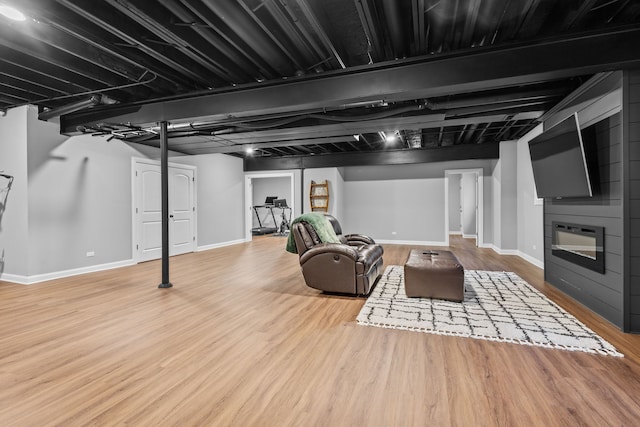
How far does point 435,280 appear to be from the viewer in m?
3.41

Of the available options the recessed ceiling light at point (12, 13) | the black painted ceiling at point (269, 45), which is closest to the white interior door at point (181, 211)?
the black painted ceiling at point (269, 45)

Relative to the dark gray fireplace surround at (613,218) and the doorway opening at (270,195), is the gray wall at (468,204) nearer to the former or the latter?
the doorway opening at (270,195)

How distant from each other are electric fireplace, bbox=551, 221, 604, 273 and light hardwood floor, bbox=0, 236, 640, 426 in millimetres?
507

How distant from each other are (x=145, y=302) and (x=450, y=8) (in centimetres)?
419

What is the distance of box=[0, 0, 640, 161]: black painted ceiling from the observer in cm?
241

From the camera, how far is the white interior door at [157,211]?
6.02 metres

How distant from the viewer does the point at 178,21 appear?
2576mm

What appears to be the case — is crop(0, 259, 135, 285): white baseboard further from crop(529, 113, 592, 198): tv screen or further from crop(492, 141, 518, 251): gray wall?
crop(492, 141, 518, 251): gray wall

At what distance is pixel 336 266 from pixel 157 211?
4.59 m

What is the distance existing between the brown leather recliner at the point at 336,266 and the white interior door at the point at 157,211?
12.6 ft

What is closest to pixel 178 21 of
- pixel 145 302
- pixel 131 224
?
pixel 145 302

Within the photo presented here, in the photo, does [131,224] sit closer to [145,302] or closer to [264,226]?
[145,302]

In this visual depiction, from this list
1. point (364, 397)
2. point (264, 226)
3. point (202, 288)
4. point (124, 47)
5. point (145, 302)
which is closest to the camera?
point (364, 397)

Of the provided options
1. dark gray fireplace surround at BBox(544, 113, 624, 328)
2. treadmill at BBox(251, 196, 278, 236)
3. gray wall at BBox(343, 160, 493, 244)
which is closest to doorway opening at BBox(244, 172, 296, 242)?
treadmill at BBox(251, 196, 278, 236)
